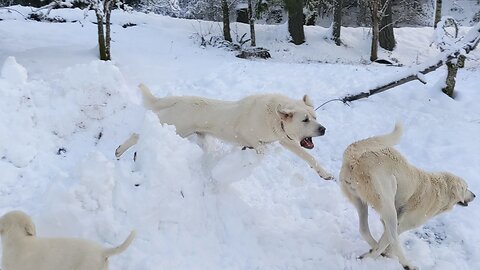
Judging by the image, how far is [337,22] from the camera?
813 inches

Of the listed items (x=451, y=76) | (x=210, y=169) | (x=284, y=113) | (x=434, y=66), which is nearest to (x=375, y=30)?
(x=451, y=76)

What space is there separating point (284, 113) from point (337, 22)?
15.7 metres

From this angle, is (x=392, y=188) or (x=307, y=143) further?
(x=307, y=143)

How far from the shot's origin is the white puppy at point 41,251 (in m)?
3.96

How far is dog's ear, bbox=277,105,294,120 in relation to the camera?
589 centimetres

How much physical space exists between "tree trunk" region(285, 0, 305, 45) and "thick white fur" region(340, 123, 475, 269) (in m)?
15.5

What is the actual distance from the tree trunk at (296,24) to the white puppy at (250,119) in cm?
1440

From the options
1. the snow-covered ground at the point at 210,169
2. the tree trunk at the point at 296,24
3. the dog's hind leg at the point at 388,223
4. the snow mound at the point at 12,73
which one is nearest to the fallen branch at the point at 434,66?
the snow-covered ground at the point at 210,169

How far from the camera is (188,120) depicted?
6.42 meters

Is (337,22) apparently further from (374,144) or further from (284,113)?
(374,144)

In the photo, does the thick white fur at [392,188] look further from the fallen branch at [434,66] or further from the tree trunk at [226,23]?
the tree trunk at [226,23]

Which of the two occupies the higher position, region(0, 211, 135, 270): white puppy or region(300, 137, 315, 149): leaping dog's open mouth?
region(300, 137, 315, 149): leaping dog's open mouth

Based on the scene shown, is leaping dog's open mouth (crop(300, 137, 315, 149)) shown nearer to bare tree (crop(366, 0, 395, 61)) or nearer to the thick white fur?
the thick white fur

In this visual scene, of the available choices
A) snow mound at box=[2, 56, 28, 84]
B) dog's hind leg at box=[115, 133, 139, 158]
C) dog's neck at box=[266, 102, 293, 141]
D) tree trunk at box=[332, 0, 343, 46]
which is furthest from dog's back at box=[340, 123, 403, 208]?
tree trunk at box=[332, 0, 343, 46]
